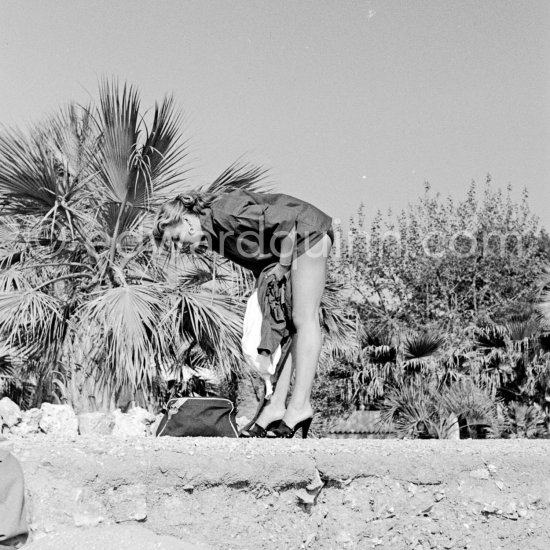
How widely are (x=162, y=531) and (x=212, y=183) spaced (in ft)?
17.5

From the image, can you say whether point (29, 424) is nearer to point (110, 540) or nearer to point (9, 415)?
point (9, 415)

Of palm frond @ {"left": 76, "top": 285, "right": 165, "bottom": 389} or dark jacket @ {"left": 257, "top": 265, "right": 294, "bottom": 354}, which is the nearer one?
dark jacket @ {"left": 257, "top": 265, "right": 294, "bottom": 354}

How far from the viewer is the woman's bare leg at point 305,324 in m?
3.03

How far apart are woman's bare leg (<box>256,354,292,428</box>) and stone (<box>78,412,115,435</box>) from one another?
64.7 inches

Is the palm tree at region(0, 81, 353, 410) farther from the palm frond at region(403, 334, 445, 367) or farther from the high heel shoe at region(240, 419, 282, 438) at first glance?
the palm frond at region(403, 334, 445, 367)

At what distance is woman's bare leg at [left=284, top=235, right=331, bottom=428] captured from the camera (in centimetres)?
303

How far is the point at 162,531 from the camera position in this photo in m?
2.23

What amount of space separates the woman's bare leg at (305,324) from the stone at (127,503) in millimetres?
929

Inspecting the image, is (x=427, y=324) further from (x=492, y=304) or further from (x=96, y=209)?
(x=96, y=209)

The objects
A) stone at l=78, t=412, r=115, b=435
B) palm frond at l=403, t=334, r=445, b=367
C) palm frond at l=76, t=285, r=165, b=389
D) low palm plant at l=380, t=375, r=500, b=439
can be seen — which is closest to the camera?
stone at l=78, t=412, r=115, b=435

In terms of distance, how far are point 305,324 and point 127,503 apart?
3.59 feet

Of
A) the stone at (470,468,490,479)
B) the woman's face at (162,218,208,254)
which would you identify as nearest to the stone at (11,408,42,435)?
the woman's face at (162,218,208,254)

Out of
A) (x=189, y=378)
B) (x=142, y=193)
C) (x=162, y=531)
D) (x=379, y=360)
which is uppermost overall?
(x=142, y=193)

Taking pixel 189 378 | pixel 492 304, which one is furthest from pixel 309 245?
pixel 492 304
